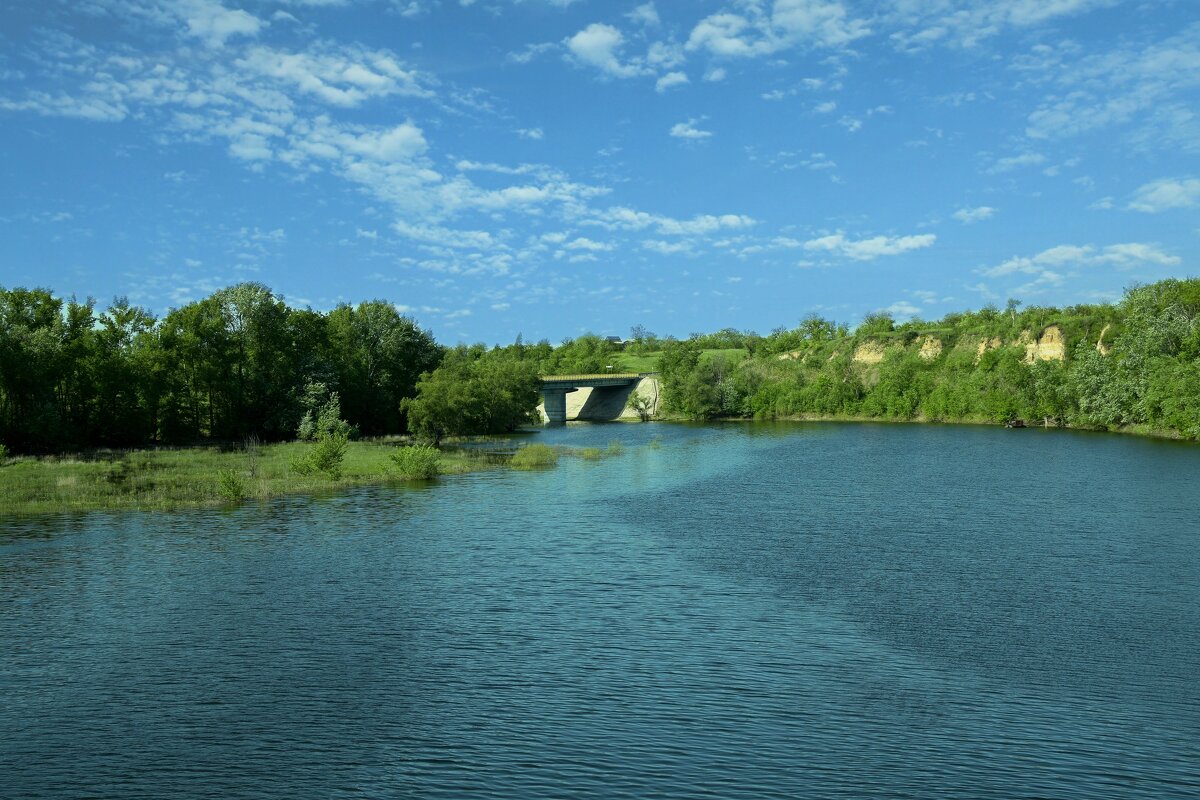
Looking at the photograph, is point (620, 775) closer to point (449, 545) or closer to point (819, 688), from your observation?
point (819, 688)

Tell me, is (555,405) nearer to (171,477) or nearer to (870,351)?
(870,351)

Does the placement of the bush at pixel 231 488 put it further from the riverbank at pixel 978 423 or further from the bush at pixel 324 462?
the riverbank at pixel 978 423

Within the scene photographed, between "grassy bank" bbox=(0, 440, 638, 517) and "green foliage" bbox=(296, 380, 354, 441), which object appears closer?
"grassy bank" bbox=(0, 440, 638, 517)

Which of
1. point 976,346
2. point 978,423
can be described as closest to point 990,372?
point 978,423

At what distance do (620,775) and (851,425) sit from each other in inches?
4949

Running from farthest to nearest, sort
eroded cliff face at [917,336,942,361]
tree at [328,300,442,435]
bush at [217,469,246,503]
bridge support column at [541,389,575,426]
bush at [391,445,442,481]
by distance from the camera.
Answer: bridge support column at [541,389,575,426] < eroded cliff face at [917,336,942,361] < tree at [328,300,442,435] < bush at [391,445,442,481] < bush at [217,469,246,503]

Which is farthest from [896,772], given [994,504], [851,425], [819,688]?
[851,425]

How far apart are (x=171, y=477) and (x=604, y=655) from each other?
150ft

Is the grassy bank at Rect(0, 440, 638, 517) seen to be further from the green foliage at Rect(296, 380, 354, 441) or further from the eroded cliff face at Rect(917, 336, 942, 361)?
the eroded cliff face at Rect(917, 336, 942, 361)

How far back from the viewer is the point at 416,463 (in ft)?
201

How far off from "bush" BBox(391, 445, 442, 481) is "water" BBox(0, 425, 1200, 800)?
A: 1768cm

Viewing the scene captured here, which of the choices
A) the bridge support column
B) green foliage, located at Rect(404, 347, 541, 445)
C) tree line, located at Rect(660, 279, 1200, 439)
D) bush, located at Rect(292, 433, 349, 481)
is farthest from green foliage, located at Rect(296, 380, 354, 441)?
tree line, located at Rect(660, 279, 1200, 439)

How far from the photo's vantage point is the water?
15.3 m

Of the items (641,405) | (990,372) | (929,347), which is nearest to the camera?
A: (990,372)
